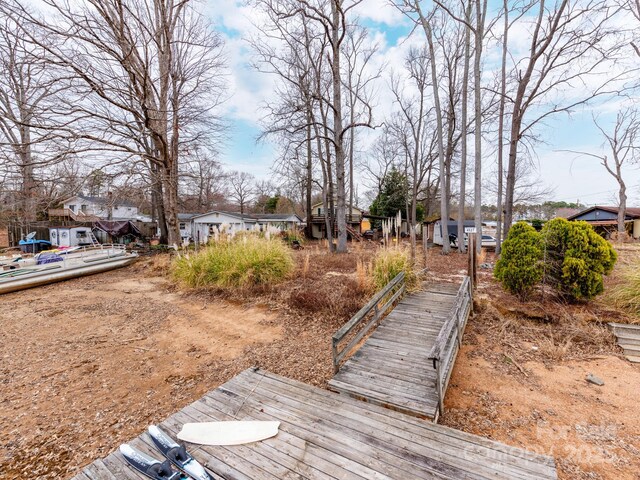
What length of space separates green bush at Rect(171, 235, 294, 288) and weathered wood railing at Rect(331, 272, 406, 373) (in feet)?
10.2

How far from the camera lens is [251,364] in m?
3.71

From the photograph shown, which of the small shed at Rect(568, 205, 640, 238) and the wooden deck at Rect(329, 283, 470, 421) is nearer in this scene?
the wooden deck at Rect(329, 283, 470, 421)

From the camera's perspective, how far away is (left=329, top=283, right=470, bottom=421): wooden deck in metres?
2.60

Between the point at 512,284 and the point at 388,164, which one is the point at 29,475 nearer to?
the point at 512,284

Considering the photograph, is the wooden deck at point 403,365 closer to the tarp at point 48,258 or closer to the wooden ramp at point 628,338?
the wooden ramp at point 628,338

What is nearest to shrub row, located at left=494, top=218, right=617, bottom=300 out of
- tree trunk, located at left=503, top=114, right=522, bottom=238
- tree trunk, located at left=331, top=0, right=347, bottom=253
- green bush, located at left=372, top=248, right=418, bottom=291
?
green bush, located at left=372, top=248, right=418, bottom=291

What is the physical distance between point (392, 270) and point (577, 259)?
3.30 meters

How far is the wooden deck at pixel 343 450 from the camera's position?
1747 millimetres

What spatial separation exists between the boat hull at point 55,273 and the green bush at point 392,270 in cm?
966

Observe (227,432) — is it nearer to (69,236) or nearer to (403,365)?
(403,365)

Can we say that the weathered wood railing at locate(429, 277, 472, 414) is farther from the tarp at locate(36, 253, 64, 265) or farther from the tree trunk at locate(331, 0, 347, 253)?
the tarp at locate(36, 253, 64, 265)

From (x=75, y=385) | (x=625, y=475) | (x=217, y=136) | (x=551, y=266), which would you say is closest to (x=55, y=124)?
(x=217, y=136)

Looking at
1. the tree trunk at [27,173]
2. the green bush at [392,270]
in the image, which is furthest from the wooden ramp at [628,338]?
the tree trunk at [27,173]

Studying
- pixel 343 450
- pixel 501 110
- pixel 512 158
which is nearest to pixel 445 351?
pixel 343 450
